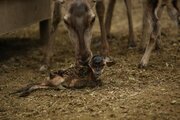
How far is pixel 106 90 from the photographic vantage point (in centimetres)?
472

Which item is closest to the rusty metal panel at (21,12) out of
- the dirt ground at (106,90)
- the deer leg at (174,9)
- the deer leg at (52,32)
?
the deer leg at (52,32)

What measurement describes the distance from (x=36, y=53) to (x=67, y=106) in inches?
114

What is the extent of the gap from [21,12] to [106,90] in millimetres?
1999

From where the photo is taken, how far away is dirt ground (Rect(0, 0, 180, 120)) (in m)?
4.12

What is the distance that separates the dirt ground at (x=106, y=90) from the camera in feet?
13.5

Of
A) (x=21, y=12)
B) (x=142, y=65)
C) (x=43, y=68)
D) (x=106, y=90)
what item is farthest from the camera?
(x=21, y=12)

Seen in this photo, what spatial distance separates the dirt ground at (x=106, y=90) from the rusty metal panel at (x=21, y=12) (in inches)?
22.8

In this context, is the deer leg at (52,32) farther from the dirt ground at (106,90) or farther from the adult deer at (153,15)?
the adult deer at (153,15)

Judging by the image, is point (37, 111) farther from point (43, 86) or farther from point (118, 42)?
point (118, 42)

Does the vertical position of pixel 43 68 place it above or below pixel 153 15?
below

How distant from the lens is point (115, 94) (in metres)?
4.58

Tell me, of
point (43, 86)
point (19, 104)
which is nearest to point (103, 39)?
point (43, 86)

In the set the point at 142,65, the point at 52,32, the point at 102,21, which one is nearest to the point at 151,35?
the point at 142,65

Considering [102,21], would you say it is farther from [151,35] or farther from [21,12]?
[21,12]
